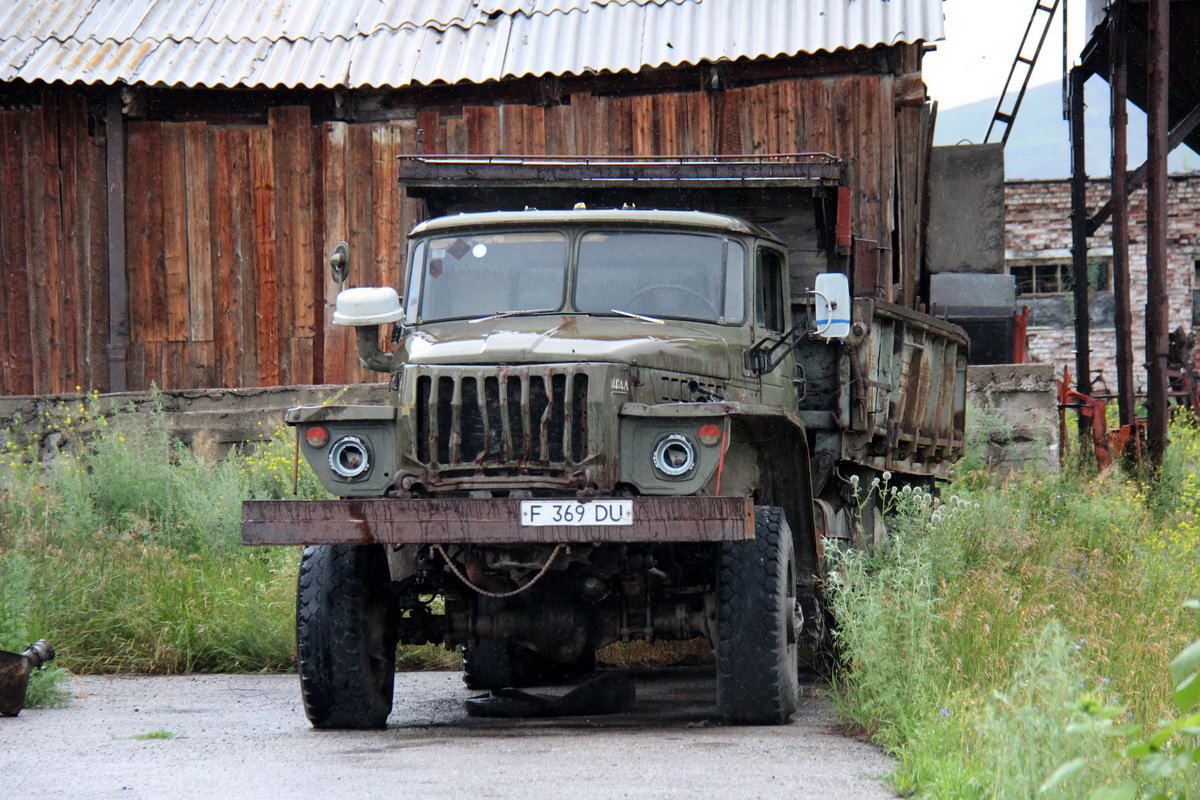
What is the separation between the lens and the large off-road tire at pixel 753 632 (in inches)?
277

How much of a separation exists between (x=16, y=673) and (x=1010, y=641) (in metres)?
4.88

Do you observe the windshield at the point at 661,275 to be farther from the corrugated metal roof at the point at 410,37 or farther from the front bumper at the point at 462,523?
the corrugated metal roof at the point at 410,37

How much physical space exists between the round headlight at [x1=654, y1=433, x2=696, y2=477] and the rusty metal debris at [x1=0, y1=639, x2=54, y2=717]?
136 inches

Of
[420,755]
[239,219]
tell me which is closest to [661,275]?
[420,755]

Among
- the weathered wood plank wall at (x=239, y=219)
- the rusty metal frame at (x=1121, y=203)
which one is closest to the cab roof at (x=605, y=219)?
the weathered wood plank wall at (x=239, y=219)

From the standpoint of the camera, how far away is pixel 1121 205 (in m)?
16.0

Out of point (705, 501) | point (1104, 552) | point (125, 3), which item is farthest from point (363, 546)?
point (125, 3)

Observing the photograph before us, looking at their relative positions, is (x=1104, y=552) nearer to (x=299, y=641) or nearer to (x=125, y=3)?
(x=299, y=641)

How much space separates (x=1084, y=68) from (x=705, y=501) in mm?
13994

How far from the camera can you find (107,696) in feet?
29.4

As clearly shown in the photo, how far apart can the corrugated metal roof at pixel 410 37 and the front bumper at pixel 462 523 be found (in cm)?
838

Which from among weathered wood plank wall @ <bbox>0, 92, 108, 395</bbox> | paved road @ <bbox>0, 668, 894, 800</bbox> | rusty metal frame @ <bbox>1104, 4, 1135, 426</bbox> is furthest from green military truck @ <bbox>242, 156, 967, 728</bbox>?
weathered wood plank wall @ <bbox>0, 92, 108, 395</bbox>

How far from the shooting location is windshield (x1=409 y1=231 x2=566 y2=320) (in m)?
8.13

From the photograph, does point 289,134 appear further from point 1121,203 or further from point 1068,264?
point 1068,264
